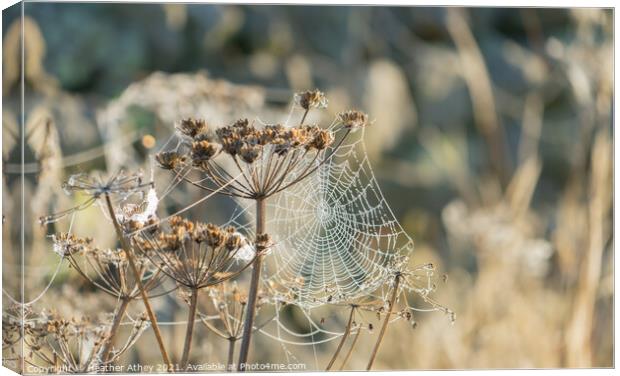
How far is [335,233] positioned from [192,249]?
2.29 ft

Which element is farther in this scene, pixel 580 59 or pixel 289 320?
pixel 580 59

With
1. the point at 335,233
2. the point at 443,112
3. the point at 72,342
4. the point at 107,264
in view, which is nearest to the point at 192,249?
the point at 107,264

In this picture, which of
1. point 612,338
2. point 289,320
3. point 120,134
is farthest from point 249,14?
point 612,338

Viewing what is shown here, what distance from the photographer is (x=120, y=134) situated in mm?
2418

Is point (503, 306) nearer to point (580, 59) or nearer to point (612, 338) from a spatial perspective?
point (612, 338)

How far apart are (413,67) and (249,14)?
0.48 metres

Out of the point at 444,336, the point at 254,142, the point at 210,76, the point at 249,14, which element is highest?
the point at 249,14

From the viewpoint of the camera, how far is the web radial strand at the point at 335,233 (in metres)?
2.21

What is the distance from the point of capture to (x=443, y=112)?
106 inches

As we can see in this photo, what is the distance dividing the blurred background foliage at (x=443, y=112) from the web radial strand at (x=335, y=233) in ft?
0.44

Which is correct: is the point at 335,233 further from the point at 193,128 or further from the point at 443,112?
the point at 193,128

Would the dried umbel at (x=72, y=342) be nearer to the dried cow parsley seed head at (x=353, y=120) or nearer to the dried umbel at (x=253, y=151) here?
the dried umbel at (x=253, y=151)

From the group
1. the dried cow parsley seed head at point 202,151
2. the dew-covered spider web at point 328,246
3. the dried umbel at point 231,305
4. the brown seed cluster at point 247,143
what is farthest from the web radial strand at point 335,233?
the dried cow parsley seed head at point 202,151

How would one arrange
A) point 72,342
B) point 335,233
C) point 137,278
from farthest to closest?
point 335,233 → point 72,342 → point 137,278
